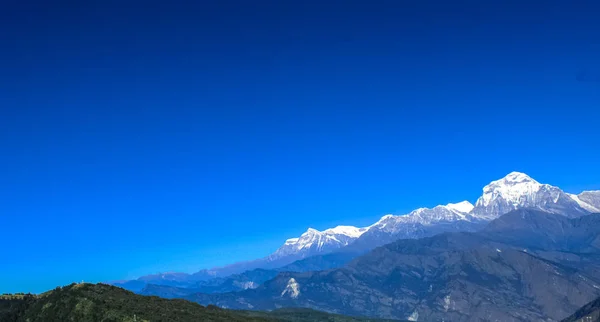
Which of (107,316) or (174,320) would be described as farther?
A: (174,320)

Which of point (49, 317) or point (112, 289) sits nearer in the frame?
point (49, 317)

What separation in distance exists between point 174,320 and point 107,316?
28.0 metres

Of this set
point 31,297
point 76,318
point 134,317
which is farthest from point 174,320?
point 31,297

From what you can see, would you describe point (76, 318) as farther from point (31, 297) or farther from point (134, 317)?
point (31, 297)

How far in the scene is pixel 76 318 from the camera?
141 meters

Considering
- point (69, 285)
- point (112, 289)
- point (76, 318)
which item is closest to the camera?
point (76, 318)

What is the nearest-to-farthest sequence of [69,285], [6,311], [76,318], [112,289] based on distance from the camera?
[76,318]
[6,311]
[69,285]
[112,289]

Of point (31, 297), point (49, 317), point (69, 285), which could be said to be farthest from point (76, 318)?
point (31, 297)

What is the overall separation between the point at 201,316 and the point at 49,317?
218 ft

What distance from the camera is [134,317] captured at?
146m

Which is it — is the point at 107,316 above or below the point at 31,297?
below

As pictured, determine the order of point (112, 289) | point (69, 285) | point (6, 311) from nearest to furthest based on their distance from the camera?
point (6, 311)
point (69, 285)
point (112, 289)

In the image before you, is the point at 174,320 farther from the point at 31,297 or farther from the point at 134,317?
the point at 31,297

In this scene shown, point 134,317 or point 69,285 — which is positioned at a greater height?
point 69,285
